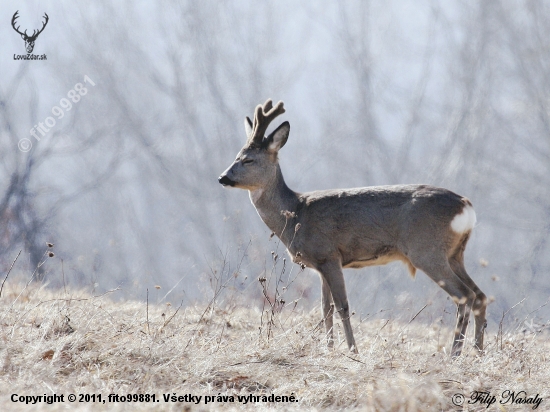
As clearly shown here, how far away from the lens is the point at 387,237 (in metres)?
6.02

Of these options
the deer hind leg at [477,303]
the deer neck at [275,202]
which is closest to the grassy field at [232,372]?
the deer hind leg at [477,303]

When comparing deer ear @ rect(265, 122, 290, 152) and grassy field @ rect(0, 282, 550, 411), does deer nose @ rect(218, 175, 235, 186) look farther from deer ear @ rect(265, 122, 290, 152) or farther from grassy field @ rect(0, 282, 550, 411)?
grassy field @ rect(0, 282, 550, 411)

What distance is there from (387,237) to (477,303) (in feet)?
3.02

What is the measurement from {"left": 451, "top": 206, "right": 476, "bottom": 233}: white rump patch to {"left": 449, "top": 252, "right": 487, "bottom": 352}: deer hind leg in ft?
1.00

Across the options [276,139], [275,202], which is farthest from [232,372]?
[276,139]

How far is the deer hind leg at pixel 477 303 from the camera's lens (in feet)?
18.7

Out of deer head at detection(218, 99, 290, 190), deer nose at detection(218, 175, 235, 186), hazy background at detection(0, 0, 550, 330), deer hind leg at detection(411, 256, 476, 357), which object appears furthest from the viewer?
hazy background at detection(0, 0, 550, 330)

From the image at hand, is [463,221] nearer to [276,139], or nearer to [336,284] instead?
[336,284]

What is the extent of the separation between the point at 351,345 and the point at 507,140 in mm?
18437

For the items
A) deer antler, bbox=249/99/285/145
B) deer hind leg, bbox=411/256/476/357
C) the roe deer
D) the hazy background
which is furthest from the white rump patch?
the hazy background

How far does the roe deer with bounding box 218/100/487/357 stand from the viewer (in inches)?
231

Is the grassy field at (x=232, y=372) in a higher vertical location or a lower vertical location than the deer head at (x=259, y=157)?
lower

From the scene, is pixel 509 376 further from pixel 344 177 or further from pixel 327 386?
pixel 344 177

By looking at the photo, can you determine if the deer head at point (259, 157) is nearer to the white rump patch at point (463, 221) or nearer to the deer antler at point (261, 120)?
the deer antler at point (261, 120)
